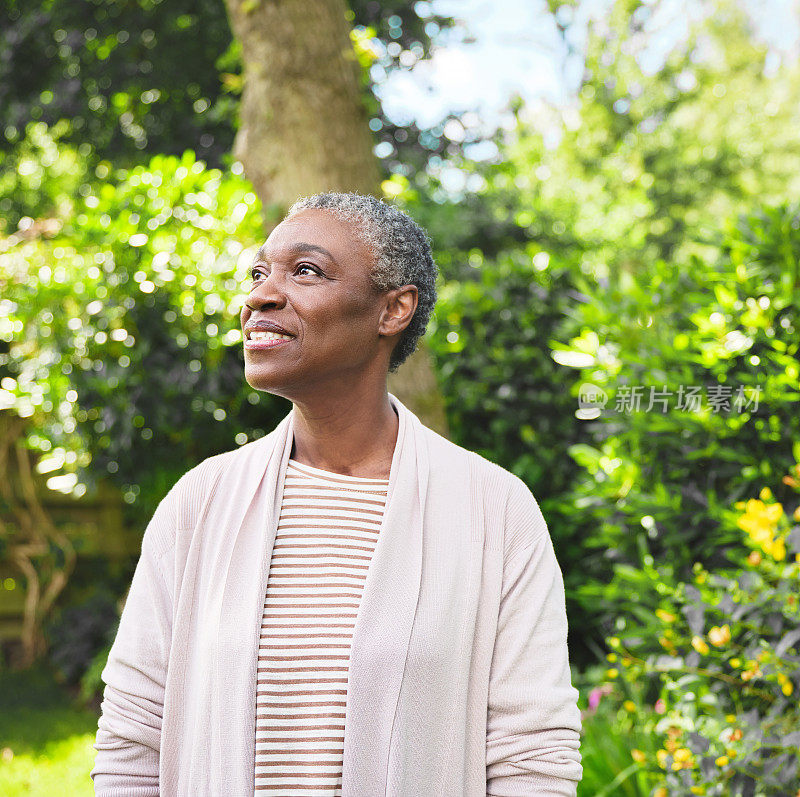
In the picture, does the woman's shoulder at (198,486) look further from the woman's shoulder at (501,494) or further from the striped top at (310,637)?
the woman's shoulder at (501,494)

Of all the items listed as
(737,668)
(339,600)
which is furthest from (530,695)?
(737,668)

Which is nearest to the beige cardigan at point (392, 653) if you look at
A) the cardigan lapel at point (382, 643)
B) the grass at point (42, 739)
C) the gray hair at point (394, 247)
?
the cardigan lapel at point (382, 643)

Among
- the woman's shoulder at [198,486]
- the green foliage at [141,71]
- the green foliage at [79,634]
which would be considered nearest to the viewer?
the woman's shoulder at [198,486]

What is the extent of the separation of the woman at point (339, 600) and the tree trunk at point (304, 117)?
210 centimetres

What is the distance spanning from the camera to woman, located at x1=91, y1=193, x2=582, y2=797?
5.26 feet

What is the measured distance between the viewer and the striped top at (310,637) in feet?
5.26

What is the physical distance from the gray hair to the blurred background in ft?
4.87

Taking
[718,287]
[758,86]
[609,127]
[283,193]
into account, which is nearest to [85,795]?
[283,193]

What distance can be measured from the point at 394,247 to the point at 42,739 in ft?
15.0

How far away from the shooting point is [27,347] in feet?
15.3

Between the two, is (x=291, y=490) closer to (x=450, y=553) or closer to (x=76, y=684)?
(x=450, y=553)

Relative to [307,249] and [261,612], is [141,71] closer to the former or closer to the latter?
[307,249]

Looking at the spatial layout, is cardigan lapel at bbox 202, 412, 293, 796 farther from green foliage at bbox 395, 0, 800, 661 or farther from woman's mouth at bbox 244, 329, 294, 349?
green foliage at bbox 395, 0, 800, 661

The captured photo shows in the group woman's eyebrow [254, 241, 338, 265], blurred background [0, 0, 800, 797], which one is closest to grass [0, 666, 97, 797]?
blurred background [0, 0, 800, 797]
